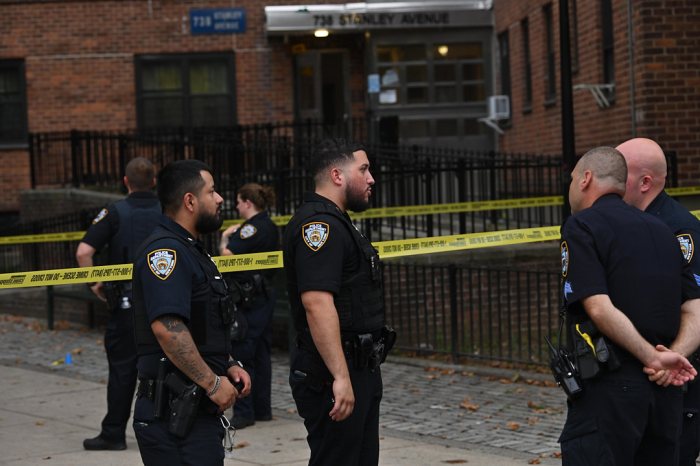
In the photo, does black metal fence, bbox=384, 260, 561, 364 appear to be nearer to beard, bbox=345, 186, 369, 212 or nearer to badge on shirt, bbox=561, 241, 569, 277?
beard, bbox=345, 186, 369, 212

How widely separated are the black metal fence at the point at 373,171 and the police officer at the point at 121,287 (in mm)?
5234

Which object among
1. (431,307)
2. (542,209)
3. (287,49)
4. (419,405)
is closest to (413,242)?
(419,405)

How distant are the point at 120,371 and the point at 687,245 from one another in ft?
14.2

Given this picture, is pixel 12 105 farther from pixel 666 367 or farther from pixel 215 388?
pixel 666 367

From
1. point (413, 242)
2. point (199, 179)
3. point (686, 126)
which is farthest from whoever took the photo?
point (686, 126)

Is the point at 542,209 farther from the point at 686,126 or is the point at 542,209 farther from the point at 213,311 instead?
the point at 213,311

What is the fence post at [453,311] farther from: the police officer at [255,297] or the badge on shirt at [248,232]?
the badge on shirt at [248,232]

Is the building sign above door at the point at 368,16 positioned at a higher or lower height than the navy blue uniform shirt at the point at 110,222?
higher

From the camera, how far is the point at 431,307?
1308cm

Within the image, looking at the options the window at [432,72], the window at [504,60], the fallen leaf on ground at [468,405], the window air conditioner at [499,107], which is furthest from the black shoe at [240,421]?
the window at [432,72]

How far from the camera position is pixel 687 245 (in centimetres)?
575

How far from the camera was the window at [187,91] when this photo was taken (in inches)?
931

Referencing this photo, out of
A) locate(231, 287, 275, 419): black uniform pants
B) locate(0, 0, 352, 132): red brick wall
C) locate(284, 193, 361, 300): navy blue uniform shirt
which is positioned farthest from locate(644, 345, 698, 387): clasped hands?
locate(0, 0, 352, 132): red brick wall

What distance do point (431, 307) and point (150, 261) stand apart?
788 centimetres
